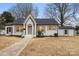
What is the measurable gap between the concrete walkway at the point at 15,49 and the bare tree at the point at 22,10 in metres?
0.49

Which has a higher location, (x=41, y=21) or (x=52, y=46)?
(x=41, y=21)

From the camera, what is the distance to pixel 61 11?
482 inches

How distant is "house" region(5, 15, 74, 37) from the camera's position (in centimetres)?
1234

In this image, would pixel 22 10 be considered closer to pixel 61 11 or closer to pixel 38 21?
pixel 38 21

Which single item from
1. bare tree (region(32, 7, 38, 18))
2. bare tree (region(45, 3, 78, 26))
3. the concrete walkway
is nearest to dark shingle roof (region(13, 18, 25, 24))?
bare tree (region(32, 7, 38, 18))

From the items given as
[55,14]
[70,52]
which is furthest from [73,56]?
[55,14]

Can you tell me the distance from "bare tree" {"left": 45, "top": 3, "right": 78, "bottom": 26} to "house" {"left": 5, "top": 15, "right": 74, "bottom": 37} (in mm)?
131

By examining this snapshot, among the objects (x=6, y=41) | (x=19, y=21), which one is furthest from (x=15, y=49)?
(x=19, y=21)

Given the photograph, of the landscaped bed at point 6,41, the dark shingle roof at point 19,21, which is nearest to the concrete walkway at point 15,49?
the landscaped bed at point 6,41

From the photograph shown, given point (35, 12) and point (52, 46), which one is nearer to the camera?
point (52, 46)

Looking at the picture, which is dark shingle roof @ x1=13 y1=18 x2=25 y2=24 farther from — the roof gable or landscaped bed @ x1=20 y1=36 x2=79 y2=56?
landscaped bed @ x1=20 y1=36 x2=79 y2=56

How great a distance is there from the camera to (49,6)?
12.2 m

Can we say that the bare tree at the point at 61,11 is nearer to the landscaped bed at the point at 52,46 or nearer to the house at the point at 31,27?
the house at the point at 31,27

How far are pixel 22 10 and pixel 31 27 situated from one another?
1.37 ft
